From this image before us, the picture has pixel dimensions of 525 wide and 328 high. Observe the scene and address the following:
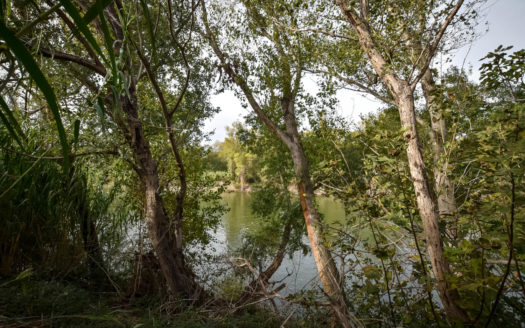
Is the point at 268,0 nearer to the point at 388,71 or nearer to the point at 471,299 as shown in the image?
the point at 388,71

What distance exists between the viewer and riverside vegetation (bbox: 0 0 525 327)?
143cm

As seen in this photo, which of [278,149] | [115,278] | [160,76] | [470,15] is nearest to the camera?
[470,15]

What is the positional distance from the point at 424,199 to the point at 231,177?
575 cm

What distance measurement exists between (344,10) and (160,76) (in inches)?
180

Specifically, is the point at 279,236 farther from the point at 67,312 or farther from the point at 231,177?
the point at 67,312

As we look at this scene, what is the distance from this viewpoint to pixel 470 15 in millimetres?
3926

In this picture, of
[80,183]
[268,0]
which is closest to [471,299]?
[80,183]

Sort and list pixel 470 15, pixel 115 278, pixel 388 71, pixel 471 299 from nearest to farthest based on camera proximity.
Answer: pixel 471 299 < pixel 388 71 < pixel 470 15 < pixel 115 278

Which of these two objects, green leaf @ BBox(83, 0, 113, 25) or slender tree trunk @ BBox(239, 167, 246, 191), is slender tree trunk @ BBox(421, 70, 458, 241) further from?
slender tree trunk @ BBox(239, 167, 246, 191)

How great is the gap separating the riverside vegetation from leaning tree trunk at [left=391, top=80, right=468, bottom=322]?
1 cm

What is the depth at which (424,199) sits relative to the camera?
226 centimetres

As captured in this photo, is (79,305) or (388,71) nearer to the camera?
(388,71)

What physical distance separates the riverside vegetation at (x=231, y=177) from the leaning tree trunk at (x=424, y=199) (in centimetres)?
1

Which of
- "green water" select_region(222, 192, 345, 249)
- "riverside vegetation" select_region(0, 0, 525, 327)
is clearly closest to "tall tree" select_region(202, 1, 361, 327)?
"riverside vegetation" select_region(0, 0, 525, 327)
